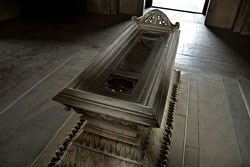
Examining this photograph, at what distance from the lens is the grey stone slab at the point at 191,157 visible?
167 cm

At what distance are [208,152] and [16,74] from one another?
2.89m

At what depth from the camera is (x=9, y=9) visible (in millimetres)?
5223

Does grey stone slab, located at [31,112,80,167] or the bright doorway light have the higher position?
the bright doorway light

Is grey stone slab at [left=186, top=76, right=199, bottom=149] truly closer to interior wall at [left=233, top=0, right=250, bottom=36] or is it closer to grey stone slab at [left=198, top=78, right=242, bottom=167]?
grey stone slab at [left=198, top=78, right=242, bottom=167]

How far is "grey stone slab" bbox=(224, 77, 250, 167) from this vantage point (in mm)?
1843

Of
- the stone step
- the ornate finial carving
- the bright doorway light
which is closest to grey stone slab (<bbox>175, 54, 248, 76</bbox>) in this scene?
the stone step

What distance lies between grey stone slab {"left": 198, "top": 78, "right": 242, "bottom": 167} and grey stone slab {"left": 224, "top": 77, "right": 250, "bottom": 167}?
Answer: 0.05m

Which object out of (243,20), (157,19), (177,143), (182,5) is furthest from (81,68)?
(182,5)

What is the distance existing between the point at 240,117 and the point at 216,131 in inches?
18.8

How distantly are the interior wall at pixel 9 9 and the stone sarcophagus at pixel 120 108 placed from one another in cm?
469

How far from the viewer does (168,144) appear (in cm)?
176

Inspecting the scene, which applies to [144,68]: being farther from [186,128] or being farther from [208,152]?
[208,152]

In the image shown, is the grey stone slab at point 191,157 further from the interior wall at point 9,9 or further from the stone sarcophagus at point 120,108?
the interior wall at point 9,9

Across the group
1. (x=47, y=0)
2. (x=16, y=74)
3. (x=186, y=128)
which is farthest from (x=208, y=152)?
(x=47, y=0)
